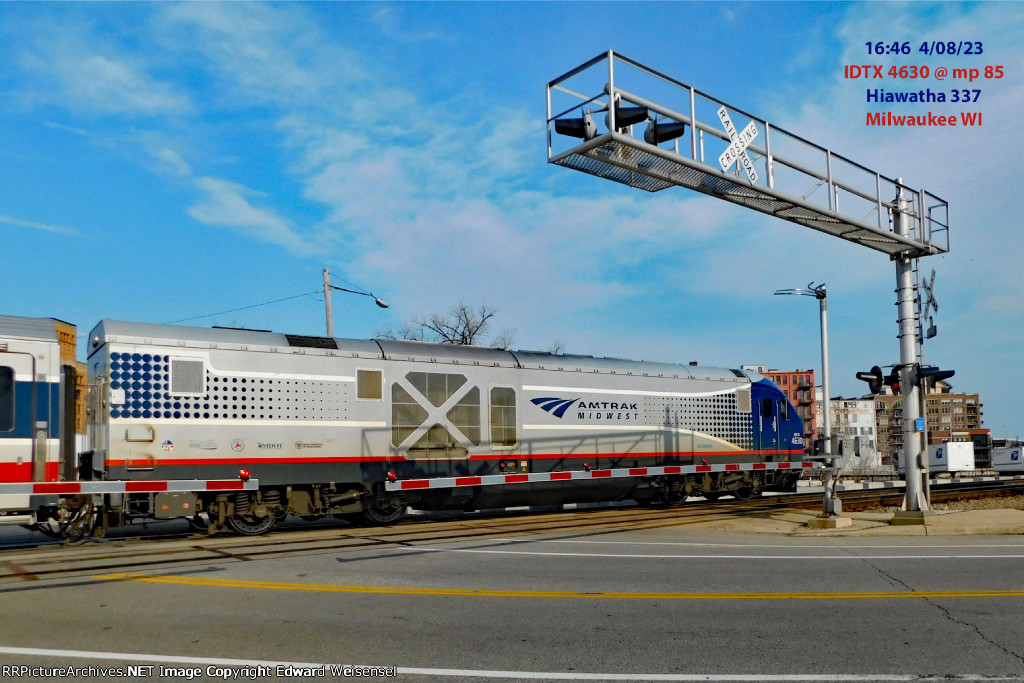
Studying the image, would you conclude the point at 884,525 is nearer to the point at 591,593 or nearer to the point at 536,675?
the point at 591,593

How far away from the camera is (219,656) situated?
692cm

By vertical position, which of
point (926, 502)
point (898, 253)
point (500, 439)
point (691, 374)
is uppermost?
point (898, 253)

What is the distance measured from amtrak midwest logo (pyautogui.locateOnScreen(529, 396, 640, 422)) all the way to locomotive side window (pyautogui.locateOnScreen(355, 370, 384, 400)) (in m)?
4.42

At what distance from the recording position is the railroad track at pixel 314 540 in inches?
480

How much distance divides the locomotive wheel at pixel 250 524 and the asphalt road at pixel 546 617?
4.13 meters

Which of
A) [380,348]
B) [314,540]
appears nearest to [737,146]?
[380,348]

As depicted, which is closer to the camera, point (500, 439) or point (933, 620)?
point (933, 620)

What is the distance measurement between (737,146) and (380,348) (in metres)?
9.17

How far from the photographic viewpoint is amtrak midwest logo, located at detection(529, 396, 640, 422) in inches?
845

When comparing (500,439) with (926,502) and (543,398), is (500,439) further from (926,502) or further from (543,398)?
(926,502)

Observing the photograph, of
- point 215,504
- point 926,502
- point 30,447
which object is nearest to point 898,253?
point 926,502

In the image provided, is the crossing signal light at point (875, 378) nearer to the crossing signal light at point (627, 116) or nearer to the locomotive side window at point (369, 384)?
the crossing signal light at point (627, 116)

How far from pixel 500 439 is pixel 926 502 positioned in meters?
10.0

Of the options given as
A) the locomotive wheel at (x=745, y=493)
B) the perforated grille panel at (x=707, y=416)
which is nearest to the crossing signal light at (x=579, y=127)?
the perforated grille panel at (x=707, y=416)
